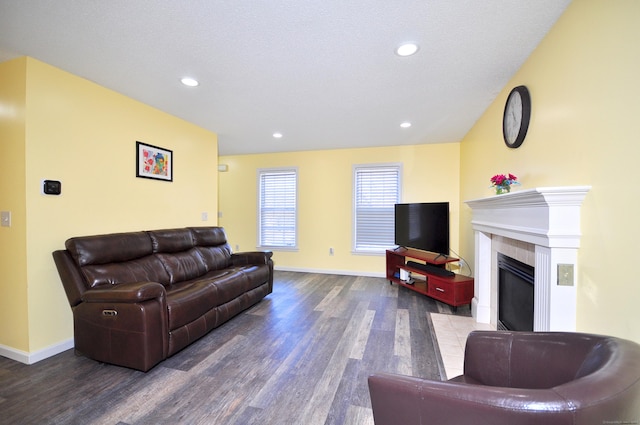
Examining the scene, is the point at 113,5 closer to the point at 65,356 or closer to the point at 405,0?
the point at 405,0

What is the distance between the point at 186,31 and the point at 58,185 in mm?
1818

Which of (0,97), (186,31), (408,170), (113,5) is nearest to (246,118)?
(186,31)

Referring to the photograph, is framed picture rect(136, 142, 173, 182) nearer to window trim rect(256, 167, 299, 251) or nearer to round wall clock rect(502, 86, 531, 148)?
window trim rect(256, 167, 299, 251)

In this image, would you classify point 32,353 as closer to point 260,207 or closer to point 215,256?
point 215,256

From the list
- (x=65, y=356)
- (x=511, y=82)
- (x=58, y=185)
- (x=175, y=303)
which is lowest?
(x=65, y=356)

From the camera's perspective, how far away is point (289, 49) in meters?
2.00

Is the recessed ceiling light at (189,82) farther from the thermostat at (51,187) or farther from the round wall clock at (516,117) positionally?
the round wall clock at (516,117)

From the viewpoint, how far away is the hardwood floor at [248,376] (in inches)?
64.2

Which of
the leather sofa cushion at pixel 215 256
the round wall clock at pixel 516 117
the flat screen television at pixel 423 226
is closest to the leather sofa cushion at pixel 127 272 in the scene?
the leather sofa cushion at pixel 215 256

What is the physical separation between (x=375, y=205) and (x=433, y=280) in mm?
1877

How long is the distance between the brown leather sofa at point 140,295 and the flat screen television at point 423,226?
8.54 feet

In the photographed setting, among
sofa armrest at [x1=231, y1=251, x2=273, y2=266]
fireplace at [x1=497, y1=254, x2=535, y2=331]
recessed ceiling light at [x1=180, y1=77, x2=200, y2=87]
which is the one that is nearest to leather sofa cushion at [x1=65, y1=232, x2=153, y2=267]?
sofa armrest at [x1=231, y1=251, x2=273, y2=266]

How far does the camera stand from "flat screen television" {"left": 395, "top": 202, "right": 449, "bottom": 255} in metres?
3.78

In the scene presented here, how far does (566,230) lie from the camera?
150 cm
